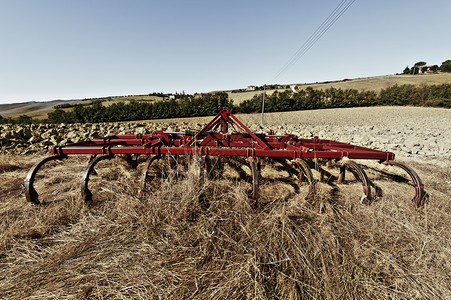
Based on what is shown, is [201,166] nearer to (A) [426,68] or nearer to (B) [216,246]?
(B) [216,246]

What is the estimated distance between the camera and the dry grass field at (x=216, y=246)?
142cm

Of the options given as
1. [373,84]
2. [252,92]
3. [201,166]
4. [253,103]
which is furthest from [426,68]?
[201,166]

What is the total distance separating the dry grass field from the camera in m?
1.42

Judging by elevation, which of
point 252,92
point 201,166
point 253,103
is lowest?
point 201,166

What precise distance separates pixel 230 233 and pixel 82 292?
128 cm

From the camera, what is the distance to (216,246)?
172cm

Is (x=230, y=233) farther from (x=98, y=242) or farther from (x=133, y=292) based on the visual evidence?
(x=98, y=242)

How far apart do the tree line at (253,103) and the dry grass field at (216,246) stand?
19997 millimetres

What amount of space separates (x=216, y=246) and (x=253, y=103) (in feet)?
85.6

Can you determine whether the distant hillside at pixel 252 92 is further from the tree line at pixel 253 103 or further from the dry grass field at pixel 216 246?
the dry grass field at pixel 216 246

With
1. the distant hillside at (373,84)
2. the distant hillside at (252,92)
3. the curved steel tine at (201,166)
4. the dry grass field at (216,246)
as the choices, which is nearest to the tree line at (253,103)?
the distant hillside at (252,92)

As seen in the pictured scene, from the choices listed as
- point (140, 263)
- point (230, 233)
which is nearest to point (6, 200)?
point (140, 263)

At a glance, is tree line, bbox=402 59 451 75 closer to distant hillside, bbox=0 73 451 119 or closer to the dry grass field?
distant hillside, bbox=0 73 451 119

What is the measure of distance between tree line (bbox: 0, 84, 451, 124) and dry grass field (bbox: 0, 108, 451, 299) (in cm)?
2000
